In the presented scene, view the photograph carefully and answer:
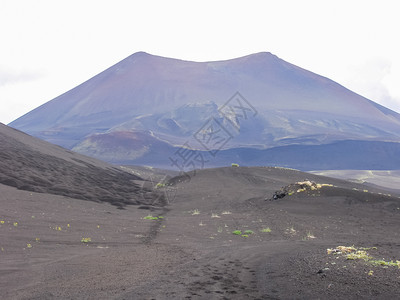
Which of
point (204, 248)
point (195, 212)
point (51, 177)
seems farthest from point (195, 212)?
point (51, 177)

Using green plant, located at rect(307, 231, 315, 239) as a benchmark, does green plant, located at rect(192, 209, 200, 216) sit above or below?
below

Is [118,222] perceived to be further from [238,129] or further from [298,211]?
[238,129]

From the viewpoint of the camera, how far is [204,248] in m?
13.5

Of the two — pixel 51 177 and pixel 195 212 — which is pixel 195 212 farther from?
pixel 51 177

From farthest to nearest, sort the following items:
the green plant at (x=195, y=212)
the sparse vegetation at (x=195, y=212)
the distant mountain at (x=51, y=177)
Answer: the distant mountain at (x=51, y=177) → the green plant at (x=195, y=212) → the sparse vegetation at (x=195, y=212)

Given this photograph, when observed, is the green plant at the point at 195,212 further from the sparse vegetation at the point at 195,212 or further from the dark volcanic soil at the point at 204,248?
the dark volcanic soil at the point at 204,248

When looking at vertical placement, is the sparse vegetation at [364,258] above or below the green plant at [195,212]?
above

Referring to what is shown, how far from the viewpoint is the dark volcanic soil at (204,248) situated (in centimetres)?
795

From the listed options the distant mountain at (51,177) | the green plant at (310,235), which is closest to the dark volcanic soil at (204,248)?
the green plant at (310,235)

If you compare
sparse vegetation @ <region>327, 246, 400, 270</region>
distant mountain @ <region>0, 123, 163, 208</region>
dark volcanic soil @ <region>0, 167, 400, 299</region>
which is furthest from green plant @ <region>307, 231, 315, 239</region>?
distant mountain @ <region>0, 123, 163, 208</region>

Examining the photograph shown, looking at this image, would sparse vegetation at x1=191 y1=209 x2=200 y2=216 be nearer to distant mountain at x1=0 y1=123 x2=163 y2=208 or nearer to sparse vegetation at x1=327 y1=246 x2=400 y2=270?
distant mountain at x1=0 y1=123 x2=163 y2=208

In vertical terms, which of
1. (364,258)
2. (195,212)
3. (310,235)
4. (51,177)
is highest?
(364,258)

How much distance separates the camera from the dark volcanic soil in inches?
313

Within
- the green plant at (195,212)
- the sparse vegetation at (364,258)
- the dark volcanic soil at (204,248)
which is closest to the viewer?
the dark volcanic soil at (204,248)
